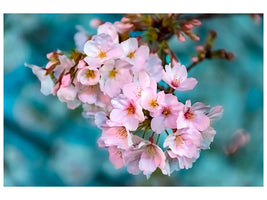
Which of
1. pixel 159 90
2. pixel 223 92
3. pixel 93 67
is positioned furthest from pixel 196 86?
pixel 93 67

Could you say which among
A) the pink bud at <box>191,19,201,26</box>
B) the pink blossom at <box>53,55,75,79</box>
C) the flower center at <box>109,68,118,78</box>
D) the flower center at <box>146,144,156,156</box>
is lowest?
the flower center at <box>146,144,156,156</box>

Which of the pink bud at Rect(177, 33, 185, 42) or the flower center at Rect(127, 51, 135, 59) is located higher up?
the pink bud at Rect(177, 33, 185, 42)

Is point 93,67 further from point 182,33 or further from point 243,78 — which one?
point 243,78

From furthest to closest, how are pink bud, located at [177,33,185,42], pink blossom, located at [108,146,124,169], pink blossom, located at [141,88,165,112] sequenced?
pink bud, located at [177,33,185,42] → pink blossom, located at [108,146,124,169] → pink blossom, located at [141,88,165,112]

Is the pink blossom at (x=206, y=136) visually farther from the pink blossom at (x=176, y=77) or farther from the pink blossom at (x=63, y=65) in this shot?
the pink blossom at (x=63, y=65)

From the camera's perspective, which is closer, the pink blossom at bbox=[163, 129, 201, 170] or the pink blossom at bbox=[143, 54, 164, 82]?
the pink blossom at bbox=[163, 129, 201, 170]

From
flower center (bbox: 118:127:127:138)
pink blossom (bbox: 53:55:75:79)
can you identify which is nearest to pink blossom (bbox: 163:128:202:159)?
flower center (bbox: 118:127:127:138)

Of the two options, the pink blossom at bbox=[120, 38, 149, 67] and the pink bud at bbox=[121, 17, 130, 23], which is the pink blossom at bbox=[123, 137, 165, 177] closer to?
the pink blossom at bbox=[120, 38, 149, 67]
